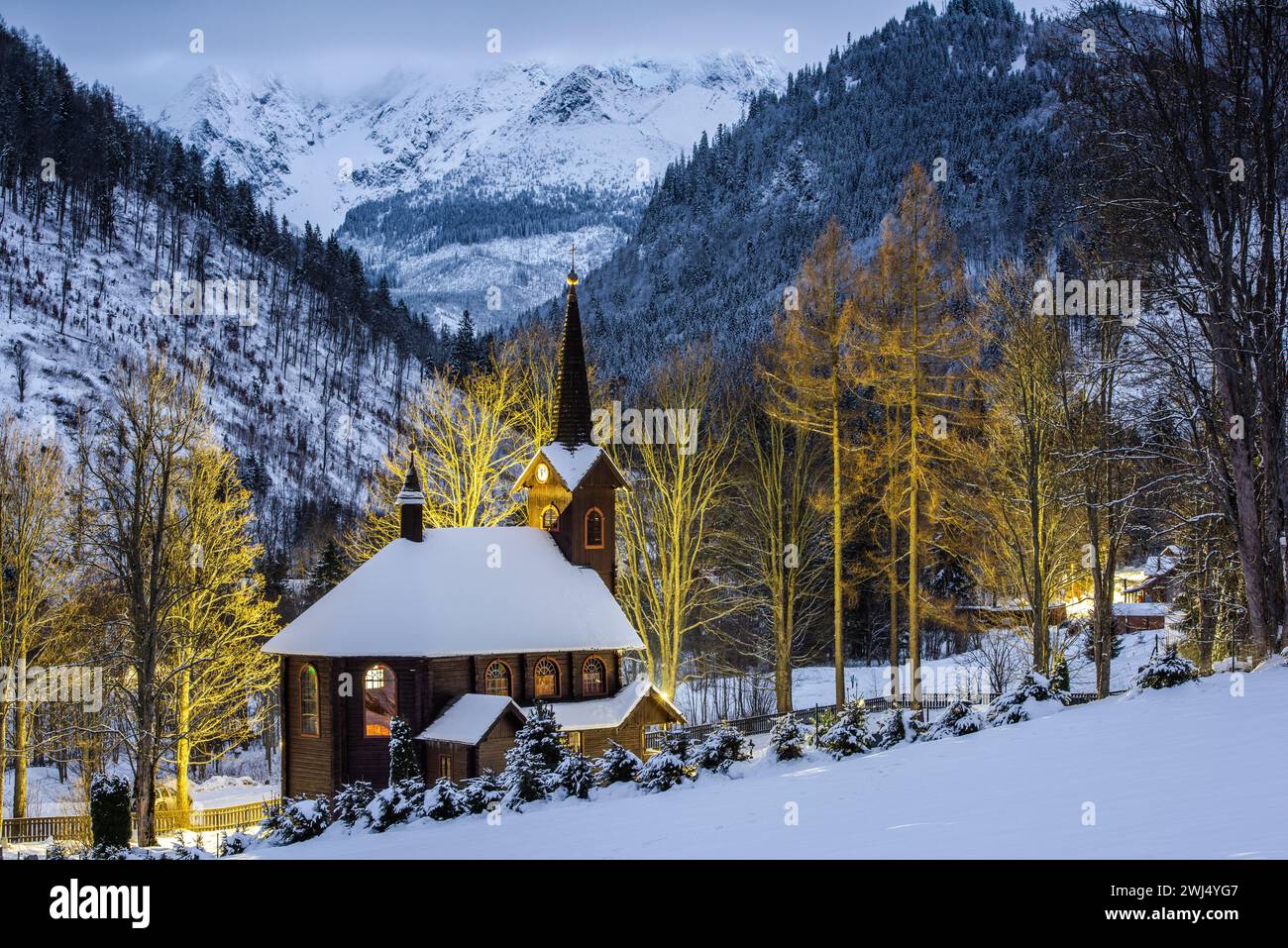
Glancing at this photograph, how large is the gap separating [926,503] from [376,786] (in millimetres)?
18111

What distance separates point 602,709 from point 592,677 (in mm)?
1342

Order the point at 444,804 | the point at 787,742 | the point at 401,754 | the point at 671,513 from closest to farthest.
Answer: the point at 444,804 < the point at 787,742 < the point at 401,754 < the point at 671,513

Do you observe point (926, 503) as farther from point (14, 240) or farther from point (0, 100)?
point (0, 100)

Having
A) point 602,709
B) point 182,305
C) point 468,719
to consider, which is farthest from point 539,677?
point 182,305

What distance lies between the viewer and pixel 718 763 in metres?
18.3

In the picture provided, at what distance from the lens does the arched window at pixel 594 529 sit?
109ft

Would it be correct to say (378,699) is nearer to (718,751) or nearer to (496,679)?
(496,679)

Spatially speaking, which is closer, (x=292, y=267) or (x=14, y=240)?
(x=14, y=240)

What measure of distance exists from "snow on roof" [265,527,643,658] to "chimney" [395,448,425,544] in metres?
0.30

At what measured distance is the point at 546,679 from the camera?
3045 cm

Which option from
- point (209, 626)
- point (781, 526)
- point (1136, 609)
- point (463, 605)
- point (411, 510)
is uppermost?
point (411, 510)

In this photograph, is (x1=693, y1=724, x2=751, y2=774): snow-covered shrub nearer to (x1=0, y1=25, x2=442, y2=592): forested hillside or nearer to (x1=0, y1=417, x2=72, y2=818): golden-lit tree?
(x1=0, y1=417, x2=72, y2=818): golden-lit tree

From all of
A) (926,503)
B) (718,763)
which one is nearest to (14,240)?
(926,503)

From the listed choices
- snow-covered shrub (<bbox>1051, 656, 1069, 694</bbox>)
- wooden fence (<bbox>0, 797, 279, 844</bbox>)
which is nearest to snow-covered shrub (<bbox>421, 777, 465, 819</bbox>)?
snow-covered shrub (<bbox>1051, 656, 1069, 694</bbox>)
